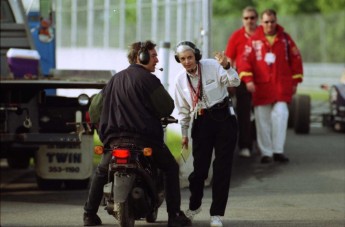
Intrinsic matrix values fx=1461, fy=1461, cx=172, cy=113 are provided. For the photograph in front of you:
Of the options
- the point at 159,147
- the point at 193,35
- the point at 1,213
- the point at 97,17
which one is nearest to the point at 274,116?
the point at 193,35

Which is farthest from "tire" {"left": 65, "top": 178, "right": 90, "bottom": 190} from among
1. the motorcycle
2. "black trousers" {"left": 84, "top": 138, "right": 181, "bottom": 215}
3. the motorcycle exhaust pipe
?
the motorcycle exhaust pipe

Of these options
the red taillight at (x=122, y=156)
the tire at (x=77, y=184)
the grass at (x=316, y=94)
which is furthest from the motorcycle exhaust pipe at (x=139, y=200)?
the grass at (x=316, y=94)

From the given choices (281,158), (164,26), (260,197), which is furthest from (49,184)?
(164,26)

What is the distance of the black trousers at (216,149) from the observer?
536 inches

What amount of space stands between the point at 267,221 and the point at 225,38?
39.3 meters

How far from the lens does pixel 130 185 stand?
12.7 m

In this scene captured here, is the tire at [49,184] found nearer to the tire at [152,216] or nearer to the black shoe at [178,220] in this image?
the tire at [152,216]

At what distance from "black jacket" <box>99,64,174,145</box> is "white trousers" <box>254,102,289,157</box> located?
21.9 ft

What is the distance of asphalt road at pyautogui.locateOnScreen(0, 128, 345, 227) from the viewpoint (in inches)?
563

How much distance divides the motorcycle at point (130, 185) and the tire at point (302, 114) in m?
10.7

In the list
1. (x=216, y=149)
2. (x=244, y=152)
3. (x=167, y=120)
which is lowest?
(x=244, y=152)

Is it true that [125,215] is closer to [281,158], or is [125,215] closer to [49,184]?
[49,184]

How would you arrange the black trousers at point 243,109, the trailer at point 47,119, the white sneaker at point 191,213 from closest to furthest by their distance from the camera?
the white sneaker at point 191,213
the trailer at point 47,119
the black trousers at point 243,109

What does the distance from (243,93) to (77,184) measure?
3.67m
